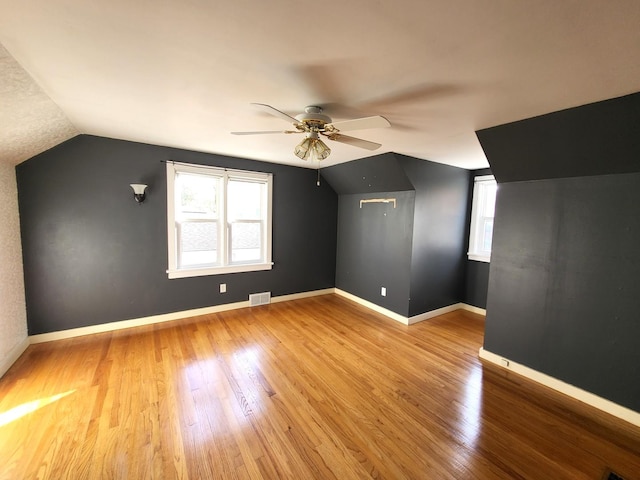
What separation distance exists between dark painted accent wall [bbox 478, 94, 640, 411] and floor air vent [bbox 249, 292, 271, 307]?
3159mm

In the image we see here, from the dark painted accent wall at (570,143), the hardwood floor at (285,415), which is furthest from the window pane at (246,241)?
the dark painted accent wall at (570,143)

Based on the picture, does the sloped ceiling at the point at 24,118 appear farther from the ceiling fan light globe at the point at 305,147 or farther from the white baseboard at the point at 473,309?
the white baseboard at the point at 473,309

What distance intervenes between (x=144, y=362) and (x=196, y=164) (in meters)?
2.50

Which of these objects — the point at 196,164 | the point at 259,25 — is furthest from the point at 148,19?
the point at 196,164

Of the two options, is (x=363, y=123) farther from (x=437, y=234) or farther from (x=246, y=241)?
(x=246, y=241)

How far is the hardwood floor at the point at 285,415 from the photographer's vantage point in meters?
1.58

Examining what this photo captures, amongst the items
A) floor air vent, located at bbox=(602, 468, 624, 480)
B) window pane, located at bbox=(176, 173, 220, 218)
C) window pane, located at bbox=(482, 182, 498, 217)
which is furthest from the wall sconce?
window pane, located at bbox=(482, 182, 498, 217)

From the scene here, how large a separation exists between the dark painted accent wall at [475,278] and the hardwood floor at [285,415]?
1.39m

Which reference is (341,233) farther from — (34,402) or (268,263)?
(34,402)

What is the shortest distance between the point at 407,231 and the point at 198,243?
3.07m

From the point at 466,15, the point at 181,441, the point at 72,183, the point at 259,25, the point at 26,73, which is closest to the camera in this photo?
the point at 466,15

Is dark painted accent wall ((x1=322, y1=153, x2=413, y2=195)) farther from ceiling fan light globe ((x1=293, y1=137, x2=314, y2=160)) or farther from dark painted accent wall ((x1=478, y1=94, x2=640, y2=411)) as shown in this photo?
ceiling fan light globe ((x1=293, y1=137, x2=314, y2=160))

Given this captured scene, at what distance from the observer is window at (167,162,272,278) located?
359 centimetres

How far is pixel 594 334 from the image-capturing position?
220cm
